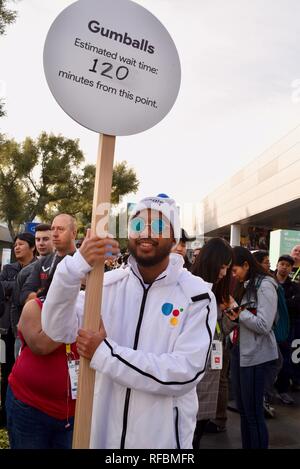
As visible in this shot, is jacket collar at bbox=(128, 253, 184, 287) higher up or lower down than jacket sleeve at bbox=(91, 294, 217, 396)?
higher up

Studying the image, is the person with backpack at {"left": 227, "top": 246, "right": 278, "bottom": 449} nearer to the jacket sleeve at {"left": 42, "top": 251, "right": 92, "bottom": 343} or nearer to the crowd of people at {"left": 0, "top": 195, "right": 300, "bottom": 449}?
the crowd of people at {"left": 0, "top": 195, "right": 300, "bottom": 449}

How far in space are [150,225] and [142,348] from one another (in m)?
0.52

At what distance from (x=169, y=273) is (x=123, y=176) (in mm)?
39996

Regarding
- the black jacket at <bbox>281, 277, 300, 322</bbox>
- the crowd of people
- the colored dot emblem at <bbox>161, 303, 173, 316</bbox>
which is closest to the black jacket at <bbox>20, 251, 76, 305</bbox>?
the crowd of people

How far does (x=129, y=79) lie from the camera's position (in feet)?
6.61

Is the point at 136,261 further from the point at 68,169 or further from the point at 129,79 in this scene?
the point at 68,169

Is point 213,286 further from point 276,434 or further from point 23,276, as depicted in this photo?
point 276,434

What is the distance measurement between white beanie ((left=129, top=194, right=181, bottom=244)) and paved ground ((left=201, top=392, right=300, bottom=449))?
2.93 m

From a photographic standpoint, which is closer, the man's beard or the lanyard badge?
the man's beard

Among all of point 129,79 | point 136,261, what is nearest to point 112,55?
point 129,79

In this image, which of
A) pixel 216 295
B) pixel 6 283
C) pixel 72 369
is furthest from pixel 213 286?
pixel 6 283

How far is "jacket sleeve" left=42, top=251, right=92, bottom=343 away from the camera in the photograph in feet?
6.02

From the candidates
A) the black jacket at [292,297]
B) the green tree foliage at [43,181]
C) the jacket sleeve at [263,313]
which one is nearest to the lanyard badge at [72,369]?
the jacket sleeve at [263,313]
